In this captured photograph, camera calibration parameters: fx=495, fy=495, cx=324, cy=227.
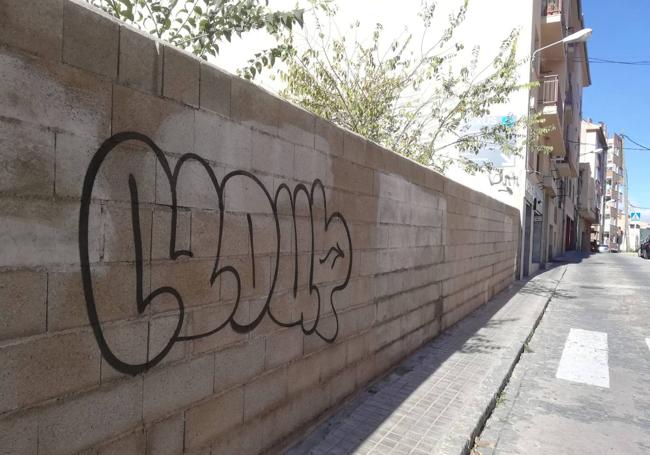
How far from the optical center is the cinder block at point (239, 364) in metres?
2.53

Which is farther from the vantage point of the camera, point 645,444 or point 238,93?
point 645,444

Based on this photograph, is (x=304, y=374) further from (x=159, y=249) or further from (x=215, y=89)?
(x=215, y=89)

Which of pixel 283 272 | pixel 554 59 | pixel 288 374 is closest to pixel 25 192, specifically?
pixel 283 272

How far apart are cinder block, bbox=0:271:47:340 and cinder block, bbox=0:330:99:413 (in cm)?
5

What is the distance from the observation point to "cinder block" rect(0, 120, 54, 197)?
1.53 meters

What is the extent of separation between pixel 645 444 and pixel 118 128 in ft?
13.6

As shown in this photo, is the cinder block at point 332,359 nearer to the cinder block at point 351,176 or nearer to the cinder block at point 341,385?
the cinder block at point 341,385

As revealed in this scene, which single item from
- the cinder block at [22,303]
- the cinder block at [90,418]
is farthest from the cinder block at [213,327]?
the cinder block at [22,303]

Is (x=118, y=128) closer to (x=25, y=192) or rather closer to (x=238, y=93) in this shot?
(x=25, y=192)

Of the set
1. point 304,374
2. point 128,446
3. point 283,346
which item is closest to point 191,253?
point 128,446

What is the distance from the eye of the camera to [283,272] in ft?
9.95

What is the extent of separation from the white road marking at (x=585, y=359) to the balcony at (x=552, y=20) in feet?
42.1

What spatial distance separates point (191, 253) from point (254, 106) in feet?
3.05

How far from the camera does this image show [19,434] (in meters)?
1.60
